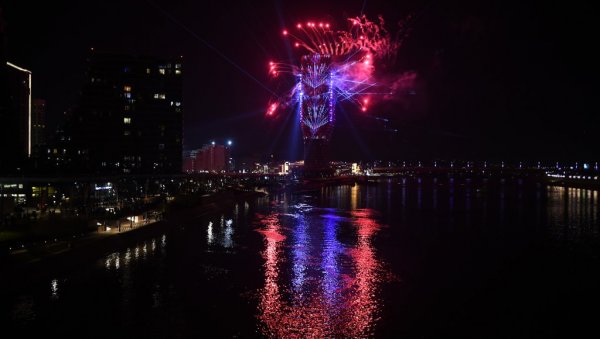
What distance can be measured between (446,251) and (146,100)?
58.5 metres

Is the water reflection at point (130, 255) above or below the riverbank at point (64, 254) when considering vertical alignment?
below

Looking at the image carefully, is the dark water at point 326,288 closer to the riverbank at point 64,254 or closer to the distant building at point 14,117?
the riverbank at point 64,254

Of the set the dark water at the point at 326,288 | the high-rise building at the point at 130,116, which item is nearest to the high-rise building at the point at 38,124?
the high-rise building at the point at 130,116

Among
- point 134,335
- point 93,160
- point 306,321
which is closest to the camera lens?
point 134,335

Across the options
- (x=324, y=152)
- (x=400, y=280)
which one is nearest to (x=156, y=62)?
(x=324, y=152)

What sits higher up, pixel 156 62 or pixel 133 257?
pixel 156 62

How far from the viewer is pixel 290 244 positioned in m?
25.4

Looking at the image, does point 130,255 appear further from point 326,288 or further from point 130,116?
point 130,116

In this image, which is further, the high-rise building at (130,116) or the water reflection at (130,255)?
the high-rise building at (130,116)

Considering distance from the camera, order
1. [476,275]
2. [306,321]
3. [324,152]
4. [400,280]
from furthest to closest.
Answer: [324,152] → [476,275] → [400,280] → [306,321]

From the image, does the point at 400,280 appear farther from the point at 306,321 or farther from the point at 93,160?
the point at 93,160

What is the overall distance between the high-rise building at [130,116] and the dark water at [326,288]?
44.5 m

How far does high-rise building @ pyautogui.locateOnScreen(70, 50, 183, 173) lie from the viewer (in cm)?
6931

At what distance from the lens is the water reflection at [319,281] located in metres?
13.7
